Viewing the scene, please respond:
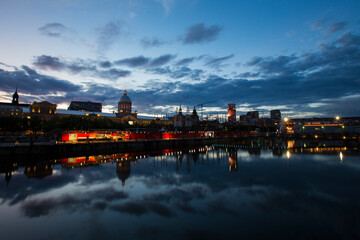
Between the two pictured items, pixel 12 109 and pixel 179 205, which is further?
pixel 12 109

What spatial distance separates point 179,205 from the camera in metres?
17.6

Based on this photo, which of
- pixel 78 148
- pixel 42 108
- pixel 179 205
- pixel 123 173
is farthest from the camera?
pixel 42 108

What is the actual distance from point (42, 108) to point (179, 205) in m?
152

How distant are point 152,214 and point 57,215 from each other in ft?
24.5

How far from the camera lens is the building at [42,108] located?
13412 cm

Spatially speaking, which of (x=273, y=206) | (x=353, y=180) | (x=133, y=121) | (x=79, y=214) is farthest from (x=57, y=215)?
(x=133, y=121)

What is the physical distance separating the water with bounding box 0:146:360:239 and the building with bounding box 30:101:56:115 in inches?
5045

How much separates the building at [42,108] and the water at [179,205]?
128 metres

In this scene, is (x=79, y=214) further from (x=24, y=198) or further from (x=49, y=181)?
(x=49, y=181)

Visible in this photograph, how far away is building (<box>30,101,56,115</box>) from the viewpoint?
134 metres

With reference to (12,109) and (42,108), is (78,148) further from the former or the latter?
(12,109)

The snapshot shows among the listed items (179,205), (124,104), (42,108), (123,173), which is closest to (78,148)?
(123,173)

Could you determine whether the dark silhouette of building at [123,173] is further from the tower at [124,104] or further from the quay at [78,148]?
the tower at [124,104]

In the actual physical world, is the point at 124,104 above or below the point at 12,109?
above
